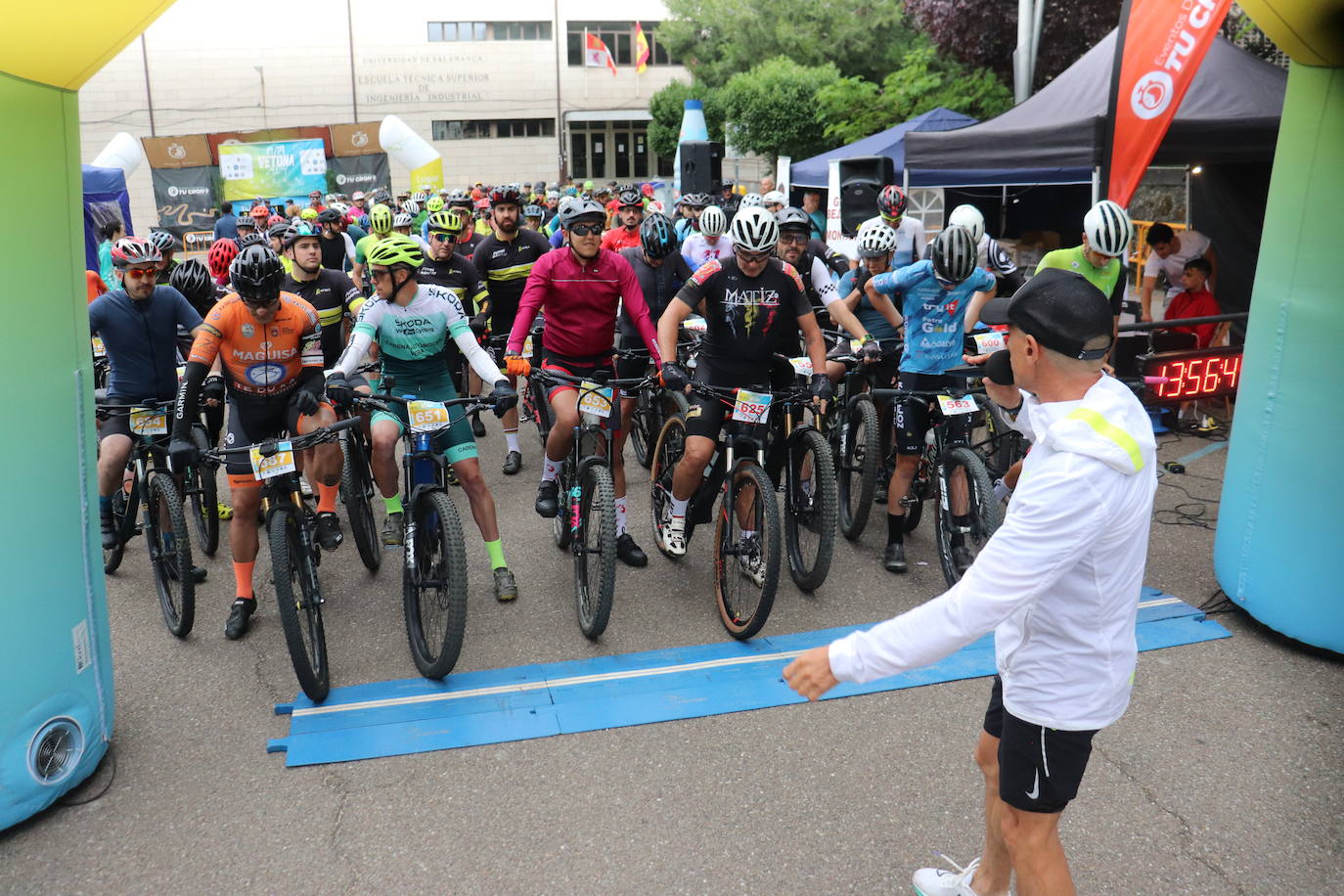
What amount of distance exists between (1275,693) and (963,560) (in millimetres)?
1669

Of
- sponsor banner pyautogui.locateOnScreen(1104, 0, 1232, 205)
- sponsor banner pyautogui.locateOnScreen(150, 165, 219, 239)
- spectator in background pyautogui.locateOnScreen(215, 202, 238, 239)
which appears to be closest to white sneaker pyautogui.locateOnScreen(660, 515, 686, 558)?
sponsor banner pyautogui.locateOnScreen(1104, 0, 1232, 205)

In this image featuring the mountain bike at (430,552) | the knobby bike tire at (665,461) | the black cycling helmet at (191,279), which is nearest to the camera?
the mountain bike at (430,552)

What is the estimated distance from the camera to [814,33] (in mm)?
39344

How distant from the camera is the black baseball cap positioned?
234 cm

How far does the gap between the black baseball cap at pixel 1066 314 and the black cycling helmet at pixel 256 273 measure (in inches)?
157

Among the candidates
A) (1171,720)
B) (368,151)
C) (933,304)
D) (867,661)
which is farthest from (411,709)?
(368,151)

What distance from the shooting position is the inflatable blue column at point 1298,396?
4824 mm

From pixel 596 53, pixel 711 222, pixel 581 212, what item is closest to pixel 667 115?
pixel 596 53

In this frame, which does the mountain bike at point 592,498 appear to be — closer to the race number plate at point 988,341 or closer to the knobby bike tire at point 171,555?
the race number plate at point 988,341

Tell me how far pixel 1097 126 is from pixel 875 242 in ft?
9.08

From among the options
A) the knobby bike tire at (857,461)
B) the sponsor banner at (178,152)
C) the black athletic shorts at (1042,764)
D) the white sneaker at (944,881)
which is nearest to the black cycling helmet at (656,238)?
the knobby bike tire at (857,461)

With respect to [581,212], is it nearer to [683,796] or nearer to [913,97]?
[683,796]

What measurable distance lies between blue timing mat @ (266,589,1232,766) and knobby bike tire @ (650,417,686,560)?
1.18 metres

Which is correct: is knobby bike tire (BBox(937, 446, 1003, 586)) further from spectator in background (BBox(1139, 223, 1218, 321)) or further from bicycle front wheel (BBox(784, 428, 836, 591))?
spectator in background (BBox(1139, 223, 1218, 321))
